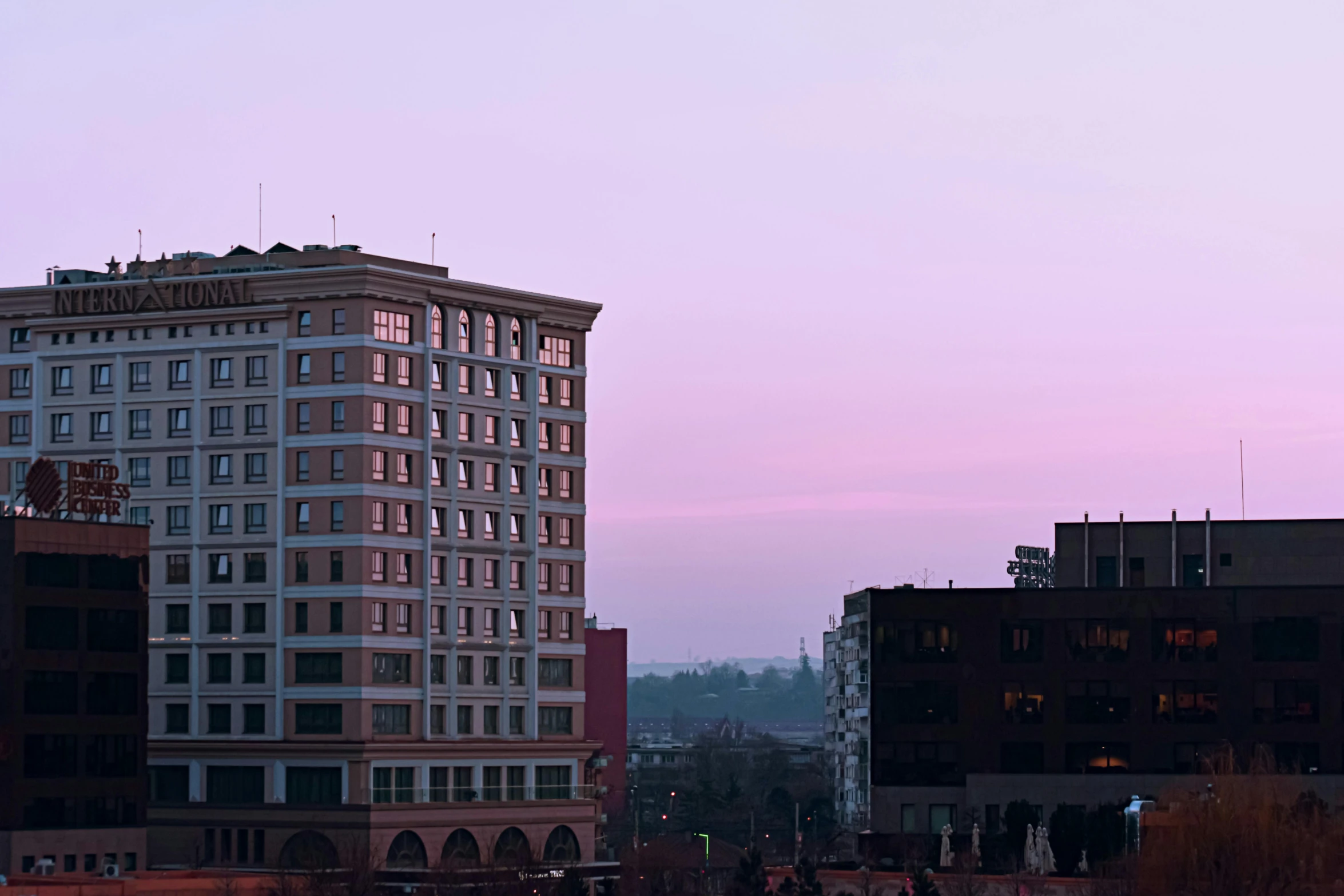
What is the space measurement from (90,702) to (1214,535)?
9263 centimetres

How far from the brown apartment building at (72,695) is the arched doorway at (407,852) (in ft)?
72.6

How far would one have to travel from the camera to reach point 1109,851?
517ft

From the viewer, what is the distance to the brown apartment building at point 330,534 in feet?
566

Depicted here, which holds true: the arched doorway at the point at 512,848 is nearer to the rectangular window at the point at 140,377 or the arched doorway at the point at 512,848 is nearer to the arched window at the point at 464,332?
the arched window at the point at 464,332

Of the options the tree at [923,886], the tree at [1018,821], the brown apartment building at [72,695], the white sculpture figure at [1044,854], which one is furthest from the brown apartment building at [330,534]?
the tree at [923,886]

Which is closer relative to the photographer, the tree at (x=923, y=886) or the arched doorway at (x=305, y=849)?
the tree at (x=923, y=886)

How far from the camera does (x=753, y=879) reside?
143m

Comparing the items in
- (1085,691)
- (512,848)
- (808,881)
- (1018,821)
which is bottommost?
(512,848)

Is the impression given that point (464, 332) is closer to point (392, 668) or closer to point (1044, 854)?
point (392, 668)

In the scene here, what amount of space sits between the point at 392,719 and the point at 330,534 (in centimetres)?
1357

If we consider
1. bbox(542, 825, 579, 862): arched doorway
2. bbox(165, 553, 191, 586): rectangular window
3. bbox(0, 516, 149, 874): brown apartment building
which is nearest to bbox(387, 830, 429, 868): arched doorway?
bbox(542, 825, 579, 862): arched doorway

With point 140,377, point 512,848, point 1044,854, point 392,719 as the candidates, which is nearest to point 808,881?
point 1044,854

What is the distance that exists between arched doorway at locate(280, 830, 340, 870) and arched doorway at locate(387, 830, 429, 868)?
4303 millimetres

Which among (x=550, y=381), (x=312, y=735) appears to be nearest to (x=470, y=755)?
(x=312, y=735)
